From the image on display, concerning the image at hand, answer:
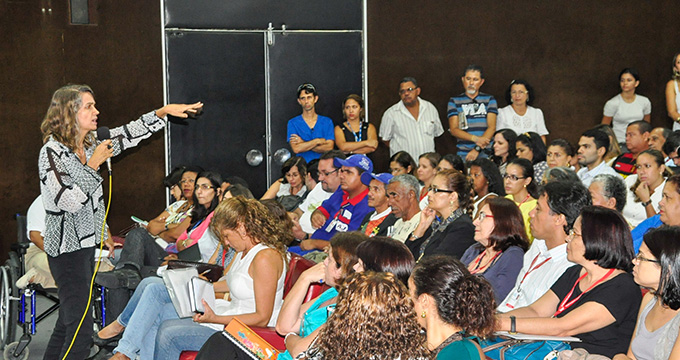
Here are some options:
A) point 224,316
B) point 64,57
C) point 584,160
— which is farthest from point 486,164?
point 64,57

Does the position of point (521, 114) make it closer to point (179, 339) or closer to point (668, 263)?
point (179, 339)

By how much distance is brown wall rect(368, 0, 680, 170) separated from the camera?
8.20 metres

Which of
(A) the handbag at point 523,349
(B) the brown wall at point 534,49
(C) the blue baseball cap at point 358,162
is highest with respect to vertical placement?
(B) the brown wall at point 534,49

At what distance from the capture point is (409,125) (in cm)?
785

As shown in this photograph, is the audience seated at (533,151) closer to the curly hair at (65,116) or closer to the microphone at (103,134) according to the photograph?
the microphone at (103,134)

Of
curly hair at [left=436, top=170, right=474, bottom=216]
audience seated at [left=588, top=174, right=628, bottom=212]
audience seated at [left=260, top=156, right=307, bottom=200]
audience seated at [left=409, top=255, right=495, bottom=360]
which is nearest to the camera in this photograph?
audience seated at [left=409, top=255, right=495, bottom=360]

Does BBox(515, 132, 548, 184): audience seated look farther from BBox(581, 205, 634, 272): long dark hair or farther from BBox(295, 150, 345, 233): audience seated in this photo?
BBox(581, 205, 634, 272): long dark hair

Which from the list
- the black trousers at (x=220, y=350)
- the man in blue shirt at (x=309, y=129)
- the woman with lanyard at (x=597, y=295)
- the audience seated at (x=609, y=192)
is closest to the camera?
the woman with lanyard at (x=597, y=295)

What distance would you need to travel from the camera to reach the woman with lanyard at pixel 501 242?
3.77 meters

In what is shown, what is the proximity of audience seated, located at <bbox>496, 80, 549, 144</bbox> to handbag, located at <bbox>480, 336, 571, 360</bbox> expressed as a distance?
484cm

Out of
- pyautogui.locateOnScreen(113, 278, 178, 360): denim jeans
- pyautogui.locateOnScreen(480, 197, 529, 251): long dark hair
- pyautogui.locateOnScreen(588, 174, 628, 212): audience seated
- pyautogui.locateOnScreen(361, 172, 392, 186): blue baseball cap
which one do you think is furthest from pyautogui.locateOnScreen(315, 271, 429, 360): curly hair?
pyautogui.locateOnScreen(361, 172, 392, 186): blue baseball cap

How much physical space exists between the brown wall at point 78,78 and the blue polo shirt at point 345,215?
8.45 feet

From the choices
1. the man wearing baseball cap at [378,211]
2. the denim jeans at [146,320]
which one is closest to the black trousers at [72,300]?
the denim jeans at [146,320]

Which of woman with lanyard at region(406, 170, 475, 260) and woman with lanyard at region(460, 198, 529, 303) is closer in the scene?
woman with lanyard at region(460, 198, 529, 303)
